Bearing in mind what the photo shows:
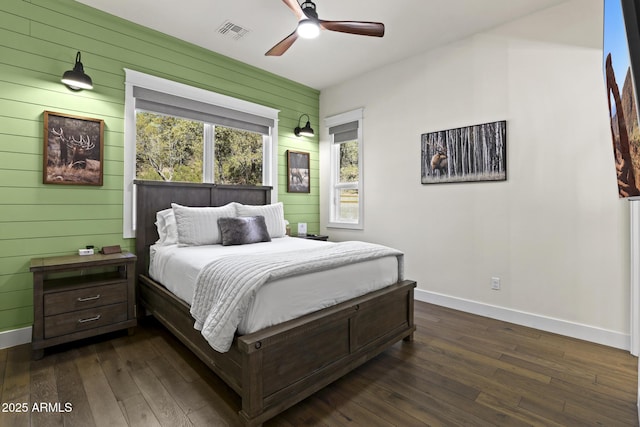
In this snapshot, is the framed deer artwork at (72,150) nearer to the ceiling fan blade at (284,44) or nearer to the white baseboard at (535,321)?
the ceiling fan blade at (284,44)

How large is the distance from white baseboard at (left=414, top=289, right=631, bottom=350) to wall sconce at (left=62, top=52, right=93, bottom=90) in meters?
4.08

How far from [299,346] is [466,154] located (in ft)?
9.00

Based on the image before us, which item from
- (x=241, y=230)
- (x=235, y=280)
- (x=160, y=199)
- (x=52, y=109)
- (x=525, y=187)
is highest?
(x=52, y=109)

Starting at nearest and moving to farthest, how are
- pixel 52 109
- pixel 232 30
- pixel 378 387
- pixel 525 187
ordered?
1. pixel 378 387
2. pixel 52 109
3. pixel 525 187
4. pixel 232 30

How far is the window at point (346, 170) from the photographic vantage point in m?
4.52

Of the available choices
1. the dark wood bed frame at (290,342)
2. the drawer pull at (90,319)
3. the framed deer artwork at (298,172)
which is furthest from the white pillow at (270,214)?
the drawer pull at (90,319)

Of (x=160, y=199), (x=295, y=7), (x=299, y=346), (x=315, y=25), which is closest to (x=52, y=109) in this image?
(x=160, y=199)

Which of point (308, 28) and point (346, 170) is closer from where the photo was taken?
point (308, 28)

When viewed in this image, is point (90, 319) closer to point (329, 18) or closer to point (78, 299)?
point (78, 299)

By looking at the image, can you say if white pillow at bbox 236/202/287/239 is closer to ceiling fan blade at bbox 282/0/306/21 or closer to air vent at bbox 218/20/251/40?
air vent at bbox 218/20/251/40

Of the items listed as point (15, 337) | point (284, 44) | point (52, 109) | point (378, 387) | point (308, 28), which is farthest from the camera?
point (284, 44)

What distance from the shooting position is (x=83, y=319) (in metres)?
2.52

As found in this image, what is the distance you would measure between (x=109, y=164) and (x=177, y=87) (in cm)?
115

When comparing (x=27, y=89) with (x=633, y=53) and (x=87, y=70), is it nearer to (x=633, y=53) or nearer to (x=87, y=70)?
(x=87, y=70)
